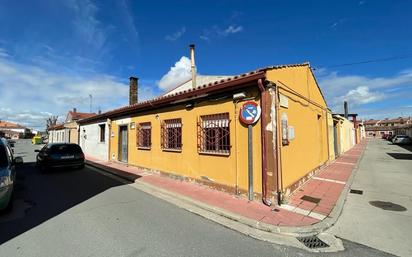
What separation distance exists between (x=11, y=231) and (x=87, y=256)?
6.95 ft

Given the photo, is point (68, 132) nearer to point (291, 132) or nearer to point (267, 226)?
point (291, 132)

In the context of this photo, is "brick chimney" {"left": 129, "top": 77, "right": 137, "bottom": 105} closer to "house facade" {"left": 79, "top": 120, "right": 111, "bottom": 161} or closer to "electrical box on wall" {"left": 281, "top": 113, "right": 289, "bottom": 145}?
"house facade" {"left": 79, "top": 120, "right": 111, "bottom": 161}

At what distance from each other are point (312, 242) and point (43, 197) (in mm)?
7201

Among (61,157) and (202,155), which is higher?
(202,155)

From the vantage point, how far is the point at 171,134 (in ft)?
29.2

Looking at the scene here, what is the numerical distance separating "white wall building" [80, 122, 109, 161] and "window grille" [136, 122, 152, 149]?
435 cm

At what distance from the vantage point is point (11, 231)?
4262mm

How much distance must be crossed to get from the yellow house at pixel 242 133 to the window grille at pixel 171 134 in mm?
26

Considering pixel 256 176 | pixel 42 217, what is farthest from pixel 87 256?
pixel 256 176

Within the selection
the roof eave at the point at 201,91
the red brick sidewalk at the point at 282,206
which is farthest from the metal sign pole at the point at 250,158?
the roof eave at the point at 201,91

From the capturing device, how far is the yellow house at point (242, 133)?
5.69 metres

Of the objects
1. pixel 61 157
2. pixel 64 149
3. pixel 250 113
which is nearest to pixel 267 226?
pixel 250 113

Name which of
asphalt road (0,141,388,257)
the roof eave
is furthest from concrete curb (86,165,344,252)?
the roof eave

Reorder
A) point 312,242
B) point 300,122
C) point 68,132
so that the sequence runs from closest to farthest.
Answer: point 312,242, point 300,122, point 68,132
